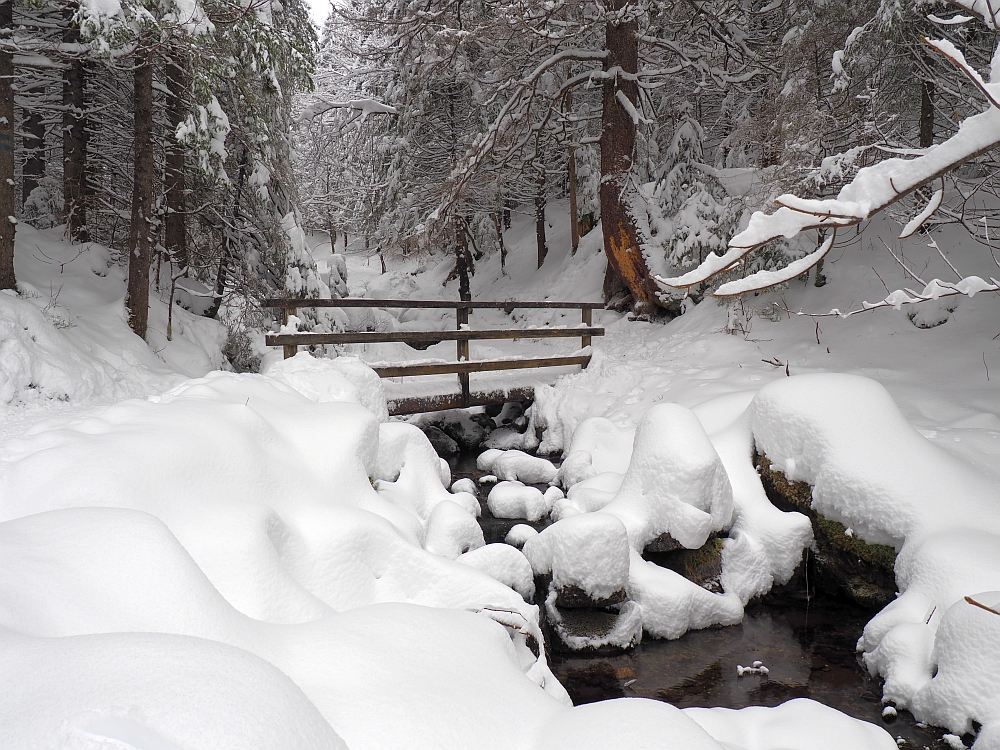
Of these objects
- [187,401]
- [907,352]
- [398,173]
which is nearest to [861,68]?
[907,352]

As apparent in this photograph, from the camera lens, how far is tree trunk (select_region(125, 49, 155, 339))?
7879 mm

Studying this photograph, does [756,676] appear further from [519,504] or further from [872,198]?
[872,198]

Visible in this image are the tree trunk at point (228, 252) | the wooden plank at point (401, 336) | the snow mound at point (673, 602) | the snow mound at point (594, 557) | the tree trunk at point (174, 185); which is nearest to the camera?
the snow mound at point (594, 557)

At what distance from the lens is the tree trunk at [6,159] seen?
6816 millimetres

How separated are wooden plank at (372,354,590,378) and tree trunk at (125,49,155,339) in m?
3.67

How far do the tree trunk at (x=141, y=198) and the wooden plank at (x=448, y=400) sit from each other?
375cm

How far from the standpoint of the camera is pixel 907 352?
7223 millimetres

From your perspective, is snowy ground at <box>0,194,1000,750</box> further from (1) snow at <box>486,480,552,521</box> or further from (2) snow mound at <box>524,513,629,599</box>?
(1) snow at <box>486,480,552,521</box>

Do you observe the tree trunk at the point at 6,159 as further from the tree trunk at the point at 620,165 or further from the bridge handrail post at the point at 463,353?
the tree trunk at the point at 620,165

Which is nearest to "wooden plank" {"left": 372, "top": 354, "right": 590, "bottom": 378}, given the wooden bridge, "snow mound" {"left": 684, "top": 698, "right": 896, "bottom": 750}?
the wooden bridge

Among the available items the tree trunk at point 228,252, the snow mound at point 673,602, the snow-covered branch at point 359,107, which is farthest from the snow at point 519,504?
the snow-covered branch at point 359,107

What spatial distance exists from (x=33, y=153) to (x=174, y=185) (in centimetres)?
374

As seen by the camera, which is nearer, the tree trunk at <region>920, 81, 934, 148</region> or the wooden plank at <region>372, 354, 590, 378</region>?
the tree trunk at <region>920, 81, 934, 148</region>

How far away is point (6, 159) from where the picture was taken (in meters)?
6.88
